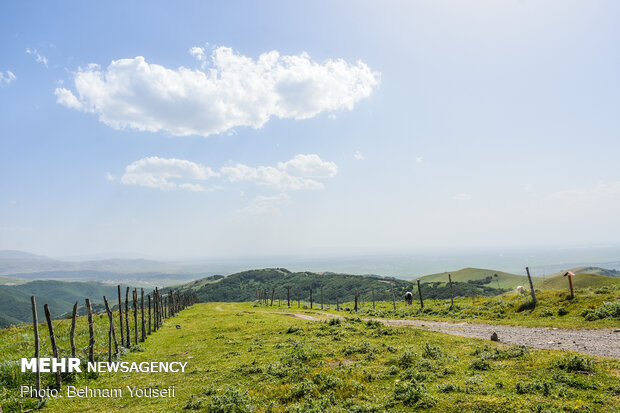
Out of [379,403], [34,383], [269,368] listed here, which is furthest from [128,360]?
[379,403]

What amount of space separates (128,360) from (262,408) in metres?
17.4

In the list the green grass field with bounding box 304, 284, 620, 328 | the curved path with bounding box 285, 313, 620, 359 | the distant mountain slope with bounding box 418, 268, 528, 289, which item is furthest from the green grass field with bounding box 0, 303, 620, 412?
the distant mountain slope with bounding box 418, 268, 528, 289

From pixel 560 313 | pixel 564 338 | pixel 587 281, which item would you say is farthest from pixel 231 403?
pixel 587 281

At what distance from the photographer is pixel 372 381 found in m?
15.0

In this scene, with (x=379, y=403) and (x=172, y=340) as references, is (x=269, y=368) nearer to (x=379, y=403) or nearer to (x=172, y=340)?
(x=379, y=403)

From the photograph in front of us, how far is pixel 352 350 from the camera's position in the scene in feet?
67.2

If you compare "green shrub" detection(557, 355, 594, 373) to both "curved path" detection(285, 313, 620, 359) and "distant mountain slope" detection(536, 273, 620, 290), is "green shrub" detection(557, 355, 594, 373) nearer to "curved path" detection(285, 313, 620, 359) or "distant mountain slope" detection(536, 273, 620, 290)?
"curved path" detection(285, 313, 620, 359)

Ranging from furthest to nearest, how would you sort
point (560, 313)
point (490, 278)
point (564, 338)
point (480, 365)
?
point (490, 278) < point (560, 313) < point (564, 338) < point (480, 365)

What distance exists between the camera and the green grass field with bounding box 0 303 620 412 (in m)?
11.6

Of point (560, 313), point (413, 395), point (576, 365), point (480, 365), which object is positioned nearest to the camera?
point (413, 395)

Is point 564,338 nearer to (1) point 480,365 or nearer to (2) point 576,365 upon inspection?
(2) point 576,365

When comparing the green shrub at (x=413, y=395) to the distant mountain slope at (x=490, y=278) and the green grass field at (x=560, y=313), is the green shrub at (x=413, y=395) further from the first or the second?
the distant mountain slope at (x=490, y=278)

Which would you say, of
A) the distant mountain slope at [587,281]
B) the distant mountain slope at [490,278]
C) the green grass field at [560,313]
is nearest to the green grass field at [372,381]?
the green grass field at [560,313]

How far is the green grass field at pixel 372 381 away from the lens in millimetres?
11617
